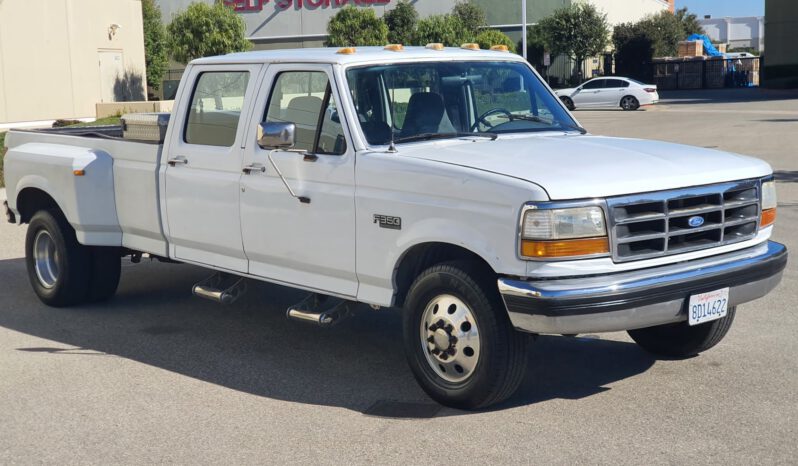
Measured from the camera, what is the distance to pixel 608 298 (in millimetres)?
5461

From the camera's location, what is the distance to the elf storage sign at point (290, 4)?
224ft

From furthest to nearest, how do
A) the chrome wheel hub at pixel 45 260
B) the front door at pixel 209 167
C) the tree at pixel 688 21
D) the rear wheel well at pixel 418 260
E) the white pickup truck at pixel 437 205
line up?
the tree at pixel 688 21
the chrome wheel hub at pixel 45 260
the front door at pixel 209 167
the rear wheel well at pixel 418 260
the white pickup truck at pixel 437 205

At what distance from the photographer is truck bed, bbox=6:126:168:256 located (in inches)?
314

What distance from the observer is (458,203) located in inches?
228

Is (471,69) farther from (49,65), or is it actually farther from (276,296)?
(49,65)

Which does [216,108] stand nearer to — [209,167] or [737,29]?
[209,167]

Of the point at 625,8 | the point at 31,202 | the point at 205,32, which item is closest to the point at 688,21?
the point at 625,8

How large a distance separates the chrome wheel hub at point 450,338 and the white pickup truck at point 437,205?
11mm

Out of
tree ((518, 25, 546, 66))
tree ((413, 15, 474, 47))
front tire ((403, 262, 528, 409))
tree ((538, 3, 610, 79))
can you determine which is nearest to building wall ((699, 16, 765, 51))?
tree ((518, 25, 546, 66))

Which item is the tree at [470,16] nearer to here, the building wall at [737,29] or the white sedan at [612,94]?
the white sedan at [612,94]

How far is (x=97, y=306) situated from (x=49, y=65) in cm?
2843

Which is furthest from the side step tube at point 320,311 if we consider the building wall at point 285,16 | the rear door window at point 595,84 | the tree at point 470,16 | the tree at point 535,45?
the building wall at point 285,16

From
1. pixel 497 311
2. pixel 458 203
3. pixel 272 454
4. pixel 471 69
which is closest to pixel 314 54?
pixel 471 69

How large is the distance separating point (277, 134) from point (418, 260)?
116cm
